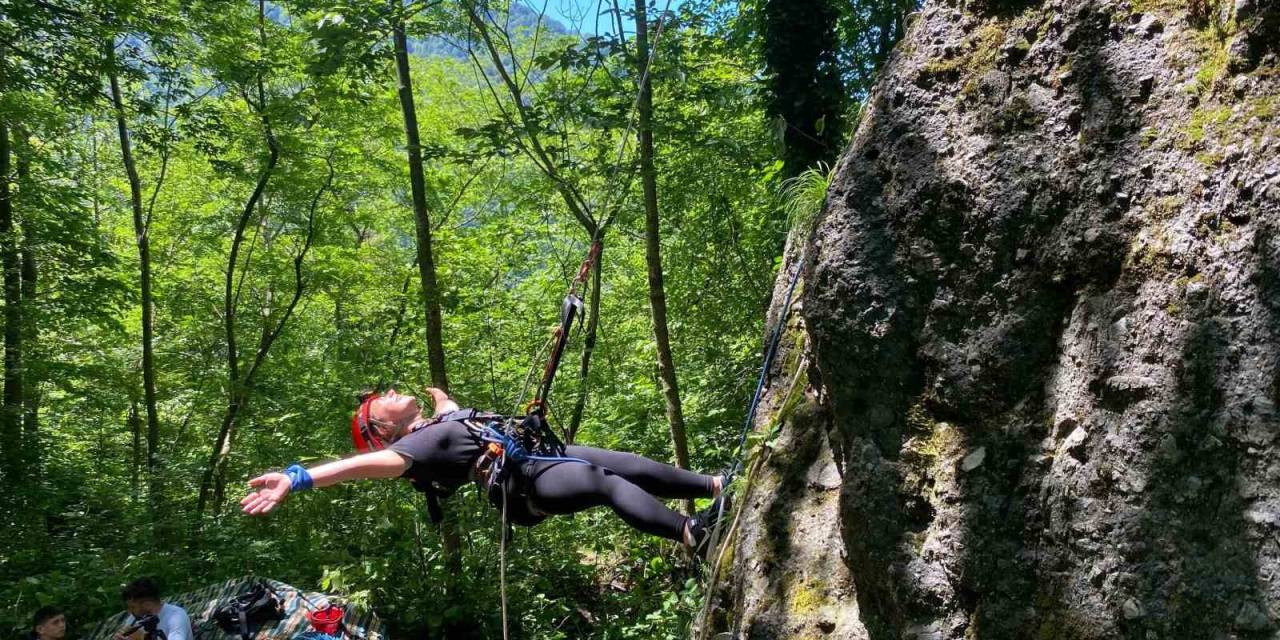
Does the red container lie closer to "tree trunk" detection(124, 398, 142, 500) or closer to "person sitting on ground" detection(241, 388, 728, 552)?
"person sitting on ground" detection(241, 388, 728, 552)

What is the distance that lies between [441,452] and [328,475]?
0.75m

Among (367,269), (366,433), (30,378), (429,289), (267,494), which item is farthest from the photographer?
(367,269)

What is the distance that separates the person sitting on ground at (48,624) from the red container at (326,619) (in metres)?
1.76

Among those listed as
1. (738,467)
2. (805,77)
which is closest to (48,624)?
(738,467)

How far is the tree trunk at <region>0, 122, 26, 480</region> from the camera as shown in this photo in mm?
8655

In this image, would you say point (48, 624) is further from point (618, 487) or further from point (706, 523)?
point (706, 523)

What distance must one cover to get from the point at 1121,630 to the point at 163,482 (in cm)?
1050

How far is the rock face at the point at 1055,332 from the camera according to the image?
1.57m

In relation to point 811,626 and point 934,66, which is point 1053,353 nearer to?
point 934,66

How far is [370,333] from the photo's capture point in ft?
40.2

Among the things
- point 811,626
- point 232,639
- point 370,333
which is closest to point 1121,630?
point 811,626

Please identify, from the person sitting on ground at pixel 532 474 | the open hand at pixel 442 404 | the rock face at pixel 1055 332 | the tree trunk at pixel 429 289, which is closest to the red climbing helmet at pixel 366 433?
the person sitting on ground at pixel 532 474

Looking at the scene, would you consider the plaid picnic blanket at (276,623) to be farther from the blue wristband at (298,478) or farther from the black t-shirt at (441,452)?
the blue wristband at (298,478)

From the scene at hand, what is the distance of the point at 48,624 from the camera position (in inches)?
234
